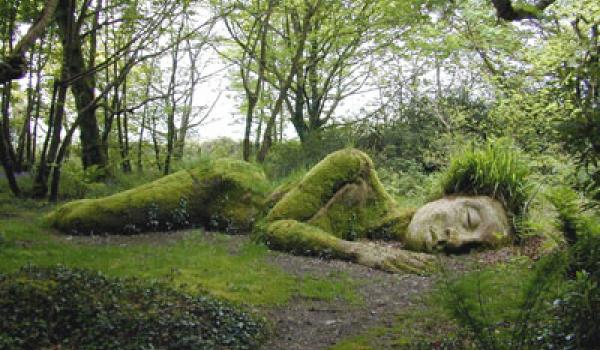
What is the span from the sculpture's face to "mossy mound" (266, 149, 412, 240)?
104 cm

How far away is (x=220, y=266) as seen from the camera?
8.24m

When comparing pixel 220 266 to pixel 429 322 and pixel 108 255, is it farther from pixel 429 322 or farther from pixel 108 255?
pixel 429 322

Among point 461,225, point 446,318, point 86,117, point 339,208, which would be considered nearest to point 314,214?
point 339,208

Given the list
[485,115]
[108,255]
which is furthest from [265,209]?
[485,115]

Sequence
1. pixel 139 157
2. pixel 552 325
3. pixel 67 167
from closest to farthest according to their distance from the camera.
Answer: pixel 552 325
pixel 67 167
pixel 139 157

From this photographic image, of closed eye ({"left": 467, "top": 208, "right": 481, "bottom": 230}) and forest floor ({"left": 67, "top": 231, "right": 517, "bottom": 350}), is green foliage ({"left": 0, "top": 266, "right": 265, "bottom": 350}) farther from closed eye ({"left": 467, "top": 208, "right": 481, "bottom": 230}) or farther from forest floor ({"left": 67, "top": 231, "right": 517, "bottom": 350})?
closed eye ({"left": 467, "top": 208, "right": 481, "bottom": 230})

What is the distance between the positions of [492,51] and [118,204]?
13.5m

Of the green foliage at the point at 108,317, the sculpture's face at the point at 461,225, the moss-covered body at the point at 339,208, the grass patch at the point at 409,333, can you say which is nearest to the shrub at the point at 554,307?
the grass patch at the point at 409,333

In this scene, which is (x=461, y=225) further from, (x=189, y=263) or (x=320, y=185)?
(x=189, y=263)

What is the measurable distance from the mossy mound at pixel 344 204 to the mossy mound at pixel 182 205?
1.10 meters

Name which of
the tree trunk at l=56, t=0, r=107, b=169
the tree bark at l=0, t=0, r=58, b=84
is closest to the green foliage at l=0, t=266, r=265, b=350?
the tree bark at l=0, t=0, r=58, b=84

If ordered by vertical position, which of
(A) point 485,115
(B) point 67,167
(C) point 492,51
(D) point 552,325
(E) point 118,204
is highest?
(C) point 492,51

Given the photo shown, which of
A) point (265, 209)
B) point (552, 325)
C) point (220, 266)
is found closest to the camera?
point (552, 325)

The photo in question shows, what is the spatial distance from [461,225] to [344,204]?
2.49 metres
